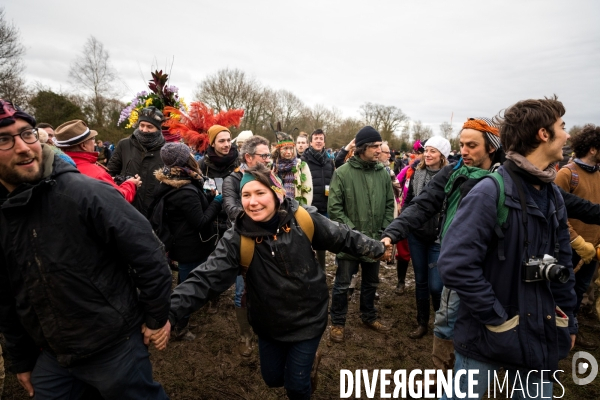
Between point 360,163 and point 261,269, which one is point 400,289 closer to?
point 360,163

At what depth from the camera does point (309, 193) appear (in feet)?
15.7

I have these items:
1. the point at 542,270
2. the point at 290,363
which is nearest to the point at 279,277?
the point at 290,363

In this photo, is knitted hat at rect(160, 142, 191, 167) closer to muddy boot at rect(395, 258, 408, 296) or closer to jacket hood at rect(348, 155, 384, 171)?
jacket hood at rect(348, 155, 384, 171)

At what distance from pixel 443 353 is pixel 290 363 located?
4.67 ft

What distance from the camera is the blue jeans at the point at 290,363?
242 cm

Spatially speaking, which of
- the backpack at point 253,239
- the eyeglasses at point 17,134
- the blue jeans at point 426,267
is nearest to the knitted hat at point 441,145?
the blue jeans at point 426,267

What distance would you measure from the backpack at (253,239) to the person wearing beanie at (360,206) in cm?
153

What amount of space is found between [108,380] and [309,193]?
338cm

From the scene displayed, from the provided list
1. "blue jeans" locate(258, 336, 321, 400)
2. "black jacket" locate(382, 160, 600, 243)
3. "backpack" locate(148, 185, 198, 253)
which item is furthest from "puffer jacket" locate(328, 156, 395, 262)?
"backpack" locate(148, 185, 198, 253)

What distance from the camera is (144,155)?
411 cm

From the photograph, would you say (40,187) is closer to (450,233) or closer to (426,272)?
(450,233)

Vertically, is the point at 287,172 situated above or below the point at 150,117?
below

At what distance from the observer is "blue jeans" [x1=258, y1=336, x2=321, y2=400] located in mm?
2422

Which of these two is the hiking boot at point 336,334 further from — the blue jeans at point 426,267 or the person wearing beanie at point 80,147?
the person wearing beanie at point 80,147
